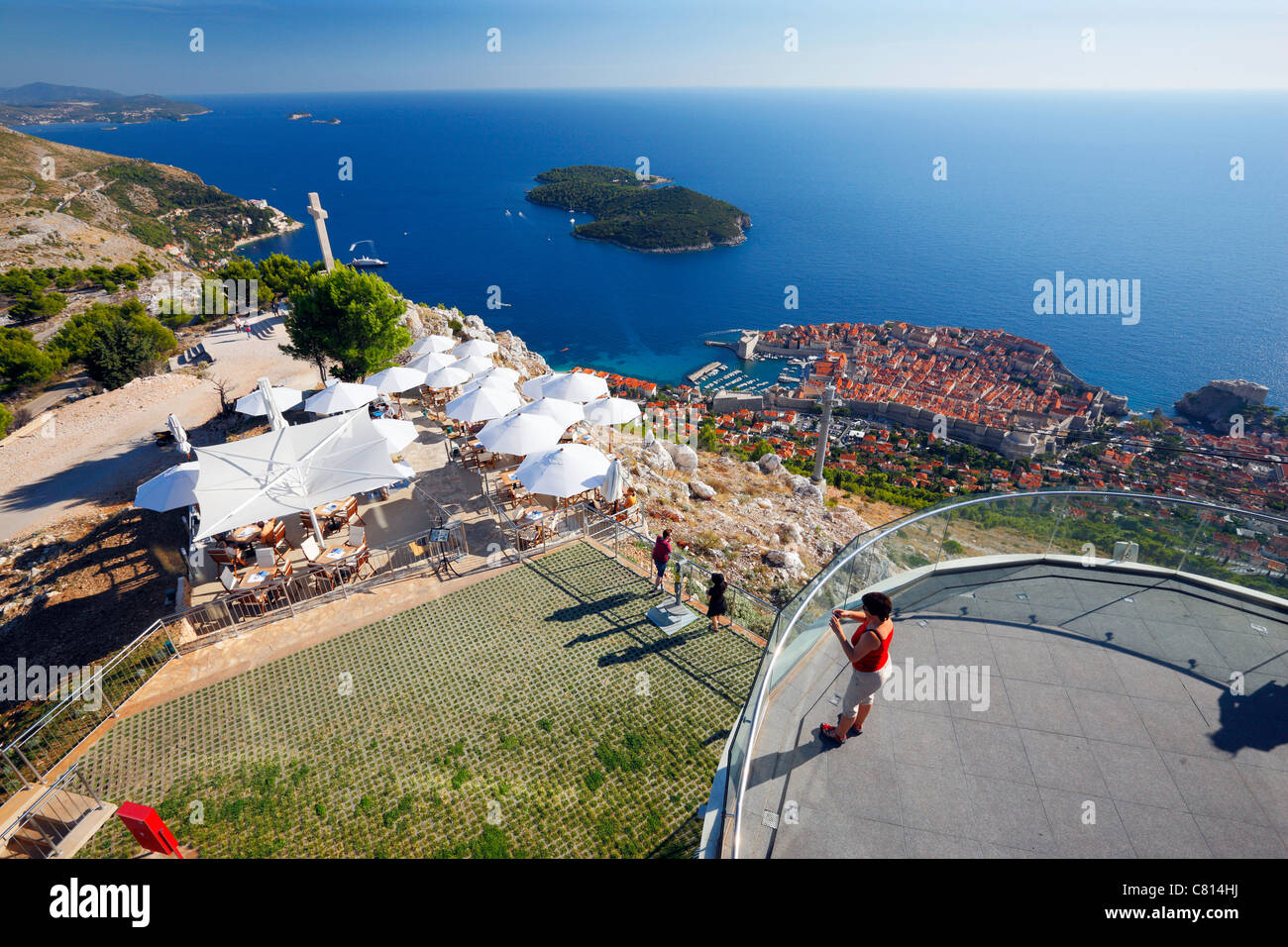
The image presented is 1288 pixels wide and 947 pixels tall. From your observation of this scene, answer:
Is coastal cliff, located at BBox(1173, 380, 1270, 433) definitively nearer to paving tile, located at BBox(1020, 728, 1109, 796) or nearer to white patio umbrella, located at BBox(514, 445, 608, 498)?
white patio umbrella, located at BBox(514, 445, 608, 498)

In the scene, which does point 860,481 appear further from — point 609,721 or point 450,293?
point 450,293

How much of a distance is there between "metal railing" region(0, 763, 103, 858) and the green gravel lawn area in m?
0.30

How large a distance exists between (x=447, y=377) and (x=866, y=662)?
16.7m

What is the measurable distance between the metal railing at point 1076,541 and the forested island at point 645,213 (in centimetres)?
13124

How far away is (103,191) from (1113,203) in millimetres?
278757

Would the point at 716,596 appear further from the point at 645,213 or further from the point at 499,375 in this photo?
the point at 645,213

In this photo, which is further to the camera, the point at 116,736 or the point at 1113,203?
the point at 1113,203

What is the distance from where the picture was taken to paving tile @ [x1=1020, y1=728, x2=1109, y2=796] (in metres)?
4.63

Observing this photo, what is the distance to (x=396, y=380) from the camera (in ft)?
57.6

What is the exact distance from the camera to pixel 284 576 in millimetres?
11008

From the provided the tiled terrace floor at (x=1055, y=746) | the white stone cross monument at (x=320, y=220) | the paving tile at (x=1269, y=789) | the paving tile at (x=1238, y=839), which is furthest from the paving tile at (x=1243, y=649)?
the white stone cross monument at (x=320, y=220)

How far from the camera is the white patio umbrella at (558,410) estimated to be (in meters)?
16.3

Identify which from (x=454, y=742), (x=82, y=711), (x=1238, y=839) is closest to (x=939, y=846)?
(x=1238, y=839)
